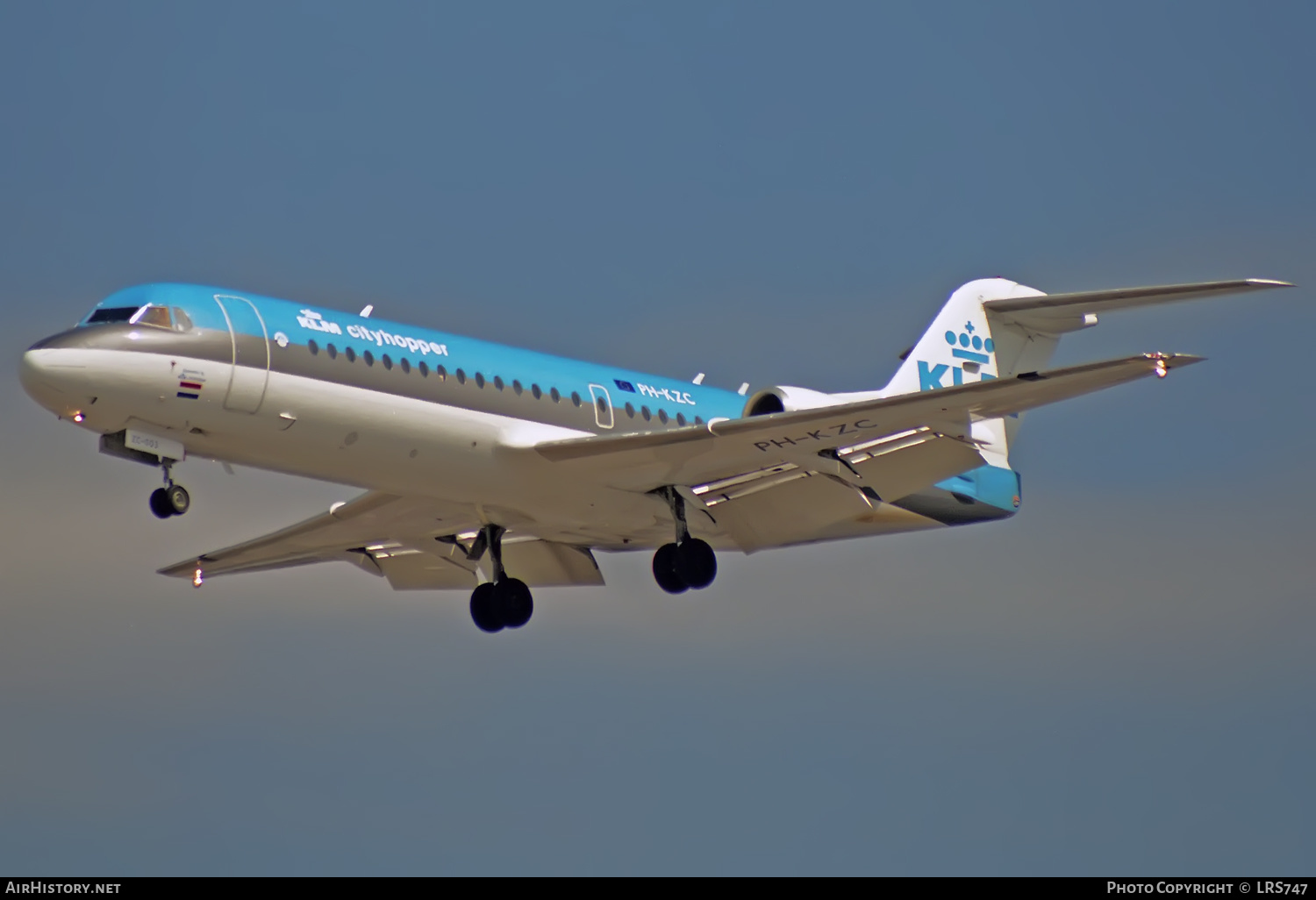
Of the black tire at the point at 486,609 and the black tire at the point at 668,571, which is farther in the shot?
the black tire at the point at 486,609

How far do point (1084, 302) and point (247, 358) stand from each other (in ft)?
36.1

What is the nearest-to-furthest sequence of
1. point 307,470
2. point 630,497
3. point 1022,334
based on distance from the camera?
point 307,470
point 630,497
point 1022,334

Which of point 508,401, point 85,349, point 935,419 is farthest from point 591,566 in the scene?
point 85,349

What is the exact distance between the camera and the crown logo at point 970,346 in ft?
94.7

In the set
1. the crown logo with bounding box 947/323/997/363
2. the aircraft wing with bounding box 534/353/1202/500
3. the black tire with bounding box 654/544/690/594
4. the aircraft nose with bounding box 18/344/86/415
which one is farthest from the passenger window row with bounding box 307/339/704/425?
the crown logo with bounding box 947/323/997/363

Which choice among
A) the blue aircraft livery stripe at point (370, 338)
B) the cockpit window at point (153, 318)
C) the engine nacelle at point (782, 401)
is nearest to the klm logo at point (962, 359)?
the engine nacelle at point (782, 401)

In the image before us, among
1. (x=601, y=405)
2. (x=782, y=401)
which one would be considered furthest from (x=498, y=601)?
(x=782, y=401)

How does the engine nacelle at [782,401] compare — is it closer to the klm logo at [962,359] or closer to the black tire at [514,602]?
the klm logo at [962,359]

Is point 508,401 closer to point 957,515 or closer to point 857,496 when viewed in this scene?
point 857,496

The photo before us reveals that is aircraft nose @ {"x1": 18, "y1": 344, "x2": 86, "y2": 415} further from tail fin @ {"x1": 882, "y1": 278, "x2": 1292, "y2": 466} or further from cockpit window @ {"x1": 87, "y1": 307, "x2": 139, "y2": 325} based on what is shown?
tail fin @ {"x1": 882, "y1": 278, "x2": 1292, "y2": 466}

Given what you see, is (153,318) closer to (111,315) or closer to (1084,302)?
(111,315)

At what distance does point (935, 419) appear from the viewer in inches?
904

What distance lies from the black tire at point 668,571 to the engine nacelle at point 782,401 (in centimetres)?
201

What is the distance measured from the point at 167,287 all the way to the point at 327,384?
2.07 metres
